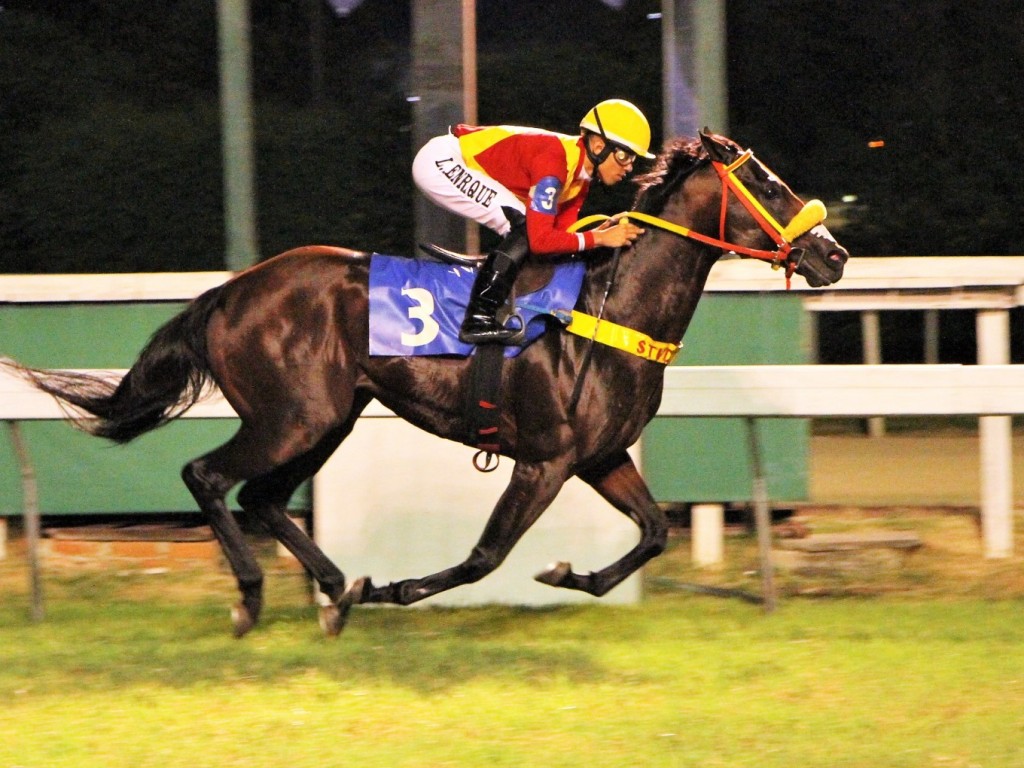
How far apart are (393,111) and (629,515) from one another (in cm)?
654

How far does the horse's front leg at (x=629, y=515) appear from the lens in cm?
583

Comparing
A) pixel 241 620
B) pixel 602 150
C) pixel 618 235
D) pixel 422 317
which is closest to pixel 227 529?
pixel 241 620

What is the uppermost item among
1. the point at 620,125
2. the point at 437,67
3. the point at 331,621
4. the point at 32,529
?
the point at 437,67

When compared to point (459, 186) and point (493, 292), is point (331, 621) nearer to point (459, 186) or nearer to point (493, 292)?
point (493, 292)

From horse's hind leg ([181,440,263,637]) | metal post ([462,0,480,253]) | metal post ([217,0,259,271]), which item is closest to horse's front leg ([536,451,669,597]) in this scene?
horse's hind leg ([181,440,263,637])

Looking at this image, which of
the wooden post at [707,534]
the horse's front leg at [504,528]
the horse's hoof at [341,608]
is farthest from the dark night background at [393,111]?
the horse's front leg at [504,528]

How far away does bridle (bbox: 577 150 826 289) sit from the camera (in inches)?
222

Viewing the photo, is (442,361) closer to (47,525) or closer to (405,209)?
(47,525)

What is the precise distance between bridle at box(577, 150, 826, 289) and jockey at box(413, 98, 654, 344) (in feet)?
0.92

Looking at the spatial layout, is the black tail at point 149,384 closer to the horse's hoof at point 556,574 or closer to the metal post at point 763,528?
the horse's hoof at point 556,574

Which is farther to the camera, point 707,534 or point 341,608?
point 707,534

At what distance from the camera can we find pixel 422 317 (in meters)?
5.80

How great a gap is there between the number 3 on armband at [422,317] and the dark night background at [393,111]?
13.8 ft

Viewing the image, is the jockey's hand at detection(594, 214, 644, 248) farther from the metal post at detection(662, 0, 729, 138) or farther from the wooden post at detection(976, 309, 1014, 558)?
the wooden post at detection(976, 309, 1014, 558)
